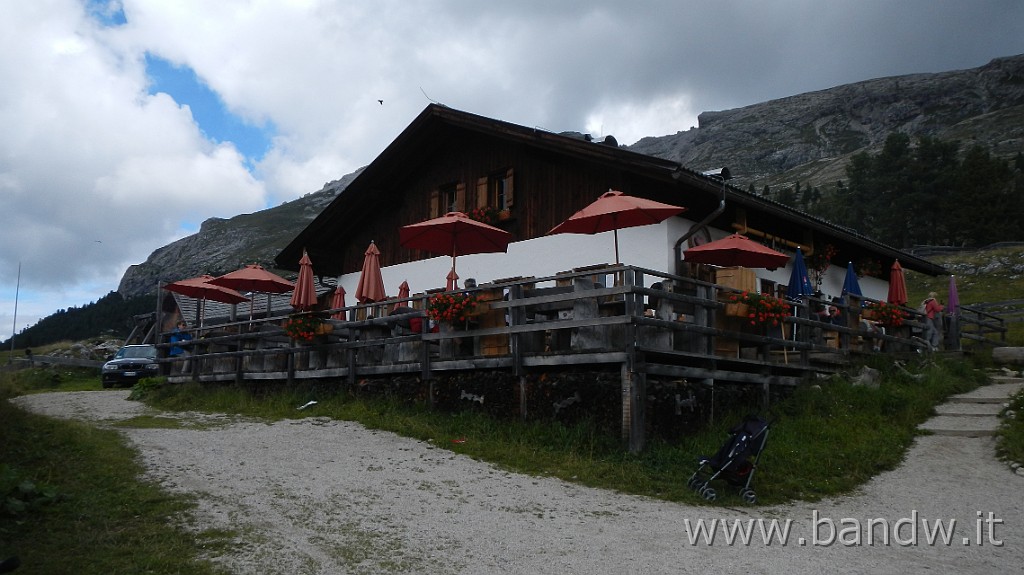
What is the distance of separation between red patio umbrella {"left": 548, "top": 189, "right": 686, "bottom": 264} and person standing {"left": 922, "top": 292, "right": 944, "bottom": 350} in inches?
357

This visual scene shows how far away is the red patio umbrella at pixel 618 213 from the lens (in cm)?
1234

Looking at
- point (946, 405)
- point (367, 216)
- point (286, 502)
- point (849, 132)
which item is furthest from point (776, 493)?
point (849, 132)

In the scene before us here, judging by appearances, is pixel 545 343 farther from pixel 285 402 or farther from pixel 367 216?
pixel 367 216

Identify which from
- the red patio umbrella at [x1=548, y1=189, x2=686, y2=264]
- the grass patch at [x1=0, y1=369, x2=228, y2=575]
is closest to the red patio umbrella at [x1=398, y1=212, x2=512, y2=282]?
the red patio umbrella at [x1=548, y1=189, x2=686, y2=264]

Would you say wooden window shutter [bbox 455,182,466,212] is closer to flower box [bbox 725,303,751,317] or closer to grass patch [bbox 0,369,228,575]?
flower box [bbox 725,303,751,317]

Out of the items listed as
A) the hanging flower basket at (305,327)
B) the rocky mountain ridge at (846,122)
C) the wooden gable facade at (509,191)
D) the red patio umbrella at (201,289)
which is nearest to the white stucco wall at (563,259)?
the wooden gable facade at (509,191)

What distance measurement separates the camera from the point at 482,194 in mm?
18125

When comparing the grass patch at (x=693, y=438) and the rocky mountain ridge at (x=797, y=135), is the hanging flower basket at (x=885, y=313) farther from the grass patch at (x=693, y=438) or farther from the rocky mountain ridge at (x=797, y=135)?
the rocky mountain ridge at (x=797, y=135)

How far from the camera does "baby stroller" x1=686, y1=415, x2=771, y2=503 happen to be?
Answer: 870cm

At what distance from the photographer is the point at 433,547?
22.0 feet

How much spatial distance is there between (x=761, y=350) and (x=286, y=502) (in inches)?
318

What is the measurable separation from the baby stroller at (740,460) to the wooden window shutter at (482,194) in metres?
10.2

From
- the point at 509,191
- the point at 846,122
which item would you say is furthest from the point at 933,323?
the point at 846,122

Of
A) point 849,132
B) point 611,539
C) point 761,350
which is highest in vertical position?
point 849,132
